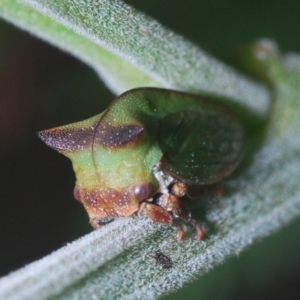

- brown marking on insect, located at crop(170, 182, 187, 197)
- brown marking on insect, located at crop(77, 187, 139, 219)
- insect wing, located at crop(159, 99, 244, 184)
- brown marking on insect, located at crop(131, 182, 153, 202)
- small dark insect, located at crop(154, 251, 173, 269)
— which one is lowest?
small dark insect, located at crop(154, 251, 173, 269)

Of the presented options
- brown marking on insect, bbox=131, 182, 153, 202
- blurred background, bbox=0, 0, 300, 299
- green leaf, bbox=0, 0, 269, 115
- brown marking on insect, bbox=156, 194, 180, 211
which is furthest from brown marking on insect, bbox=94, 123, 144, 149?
blurred background, bbox=0, 0, 300, 299

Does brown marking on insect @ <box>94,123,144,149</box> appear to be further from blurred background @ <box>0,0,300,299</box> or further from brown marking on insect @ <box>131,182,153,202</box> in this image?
blurred background @ <box>0,0,300,299</box>

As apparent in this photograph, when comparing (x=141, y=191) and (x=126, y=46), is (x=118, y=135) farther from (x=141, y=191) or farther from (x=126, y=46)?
(x=126, y=46)

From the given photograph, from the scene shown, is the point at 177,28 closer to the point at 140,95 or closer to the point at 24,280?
the point at 140,95

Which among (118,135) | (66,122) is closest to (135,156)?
(118,135)

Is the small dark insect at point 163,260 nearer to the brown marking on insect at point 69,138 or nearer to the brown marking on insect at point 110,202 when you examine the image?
the brown marking on insect at point 110,202

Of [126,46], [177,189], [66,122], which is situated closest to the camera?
[177,189]

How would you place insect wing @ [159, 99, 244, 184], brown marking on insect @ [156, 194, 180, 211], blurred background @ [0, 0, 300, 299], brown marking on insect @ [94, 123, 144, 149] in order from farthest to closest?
1. blurred background @ [0, 0, 300, 299]
2. insect wing @ [159, 99, 244, 184]
3. brown marking on insect @ [156, 194, 180, 211]
4. brown marking on insect @ [94, 123, 144, 149]

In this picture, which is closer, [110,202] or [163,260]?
[110,202]
